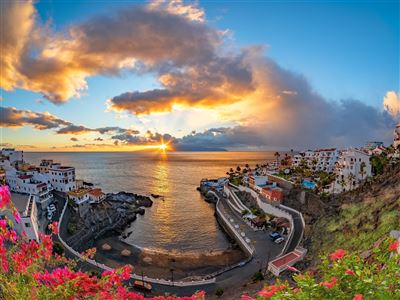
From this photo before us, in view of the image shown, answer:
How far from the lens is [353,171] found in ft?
123

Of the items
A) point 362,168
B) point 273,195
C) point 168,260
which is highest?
point 362,168

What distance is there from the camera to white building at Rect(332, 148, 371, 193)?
36.8 meters

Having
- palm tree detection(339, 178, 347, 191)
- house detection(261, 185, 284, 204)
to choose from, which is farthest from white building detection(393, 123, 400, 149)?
house detection(261, 185, 284, 204)

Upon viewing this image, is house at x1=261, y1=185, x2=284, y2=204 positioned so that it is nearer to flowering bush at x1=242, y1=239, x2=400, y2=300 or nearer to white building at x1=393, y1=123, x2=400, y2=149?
white building at x1=393, y1=123, x2=400, y2=149

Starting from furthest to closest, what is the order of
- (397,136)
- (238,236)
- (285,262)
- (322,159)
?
1. (322,159)
2. (397,136)
3. (238,236)
4. (285,262)

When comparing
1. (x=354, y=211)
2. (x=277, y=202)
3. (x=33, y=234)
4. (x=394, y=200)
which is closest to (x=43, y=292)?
(x=394, y=200)

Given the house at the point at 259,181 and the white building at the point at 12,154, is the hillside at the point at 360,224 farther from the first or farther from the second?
the white building at the point at 12,154

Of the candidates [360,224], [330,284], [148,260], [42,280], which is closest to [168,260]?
[148,260]

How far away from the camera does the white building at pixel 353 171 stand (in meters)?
36.8

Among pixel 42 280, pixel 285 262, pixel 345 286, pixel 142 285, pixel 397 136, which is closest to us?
pixel 345 286

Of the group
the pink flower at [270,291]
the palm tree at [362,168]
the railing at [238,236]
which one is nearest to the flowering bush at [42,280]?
the pink flower at [270,291]

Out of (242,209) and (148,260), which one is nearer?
(148,260)

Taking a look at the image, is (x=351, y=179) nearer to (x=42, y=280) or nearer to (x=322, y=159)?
(x=322, y=159)

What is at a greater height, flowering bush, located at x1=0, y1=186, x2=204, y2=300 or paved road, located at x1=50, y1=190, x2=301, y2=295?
flowering bush, located at x1=0, y1=186, x2=204, y2=300
